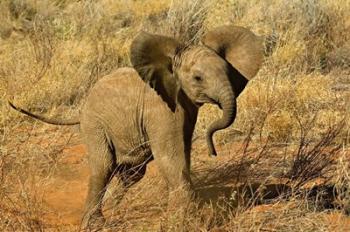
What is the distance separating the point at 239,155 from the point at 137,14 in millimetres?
8781

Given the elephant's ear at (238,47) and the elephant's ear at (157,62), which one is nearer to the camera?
the elephant's ear at (157,62)

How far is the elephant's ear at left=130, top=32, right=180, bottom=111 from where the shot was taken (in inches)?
189

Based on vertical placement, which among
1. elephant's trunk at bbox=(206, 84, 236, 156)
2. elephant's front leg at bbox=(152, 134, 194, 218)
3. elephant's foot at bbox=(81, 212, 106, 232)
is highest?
elephant's trunk at bbox=(206, 84, 236, 156)

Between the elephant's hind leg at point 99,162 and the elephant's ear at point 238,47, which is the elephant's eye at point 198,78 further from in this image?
the elephant's hind leg at point 99,162

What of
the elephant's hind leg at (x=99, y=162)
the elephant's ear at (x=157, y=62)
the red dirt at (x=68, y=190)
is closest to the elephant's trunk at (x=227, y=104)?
the elephant's ear at (x=157, y=62)

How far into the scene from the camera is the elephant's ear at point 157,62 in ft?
15.7

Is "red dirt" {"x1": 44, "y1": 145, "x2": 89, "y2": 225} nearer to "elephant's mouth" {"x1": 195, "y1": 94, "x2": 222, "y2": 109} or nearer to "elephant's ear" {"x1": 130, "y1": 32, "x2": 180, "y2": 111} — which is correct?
"elephant's ear" {"x1": 130, "y1": 32, "x2": 180, "y2": 111}

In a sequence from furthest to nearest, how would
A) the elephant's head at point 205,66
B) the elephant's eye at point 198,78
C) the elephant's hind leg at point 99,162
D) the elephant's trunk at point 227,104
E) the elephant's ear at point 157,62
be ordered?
the elephant's hind leg at point 99,162 → the elephant's ear at point 157,62 → the elephant's eye at point 198,78 → the elephant's head at point 205,66 → the elephant's trunk at point 227,104

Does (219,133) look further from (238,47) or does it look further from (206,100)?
(206,100)

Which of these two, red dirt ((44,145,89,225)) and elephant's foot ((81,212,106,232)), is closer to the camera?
elephant's foot ((81,212,106,232))

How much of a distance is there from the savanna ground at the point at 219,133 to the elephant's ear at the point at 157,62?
67 centimetres

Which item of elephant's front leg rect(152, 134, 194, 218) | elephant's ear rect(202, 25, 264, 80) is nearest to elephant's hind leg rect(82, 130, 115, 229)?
elephant's front leg rect(152, 134, 194, 218)

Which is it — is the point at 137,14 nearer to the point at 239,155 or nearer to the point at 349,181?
the point at 239,155

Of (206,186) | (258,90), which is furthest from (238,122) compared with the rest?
(206,186)
